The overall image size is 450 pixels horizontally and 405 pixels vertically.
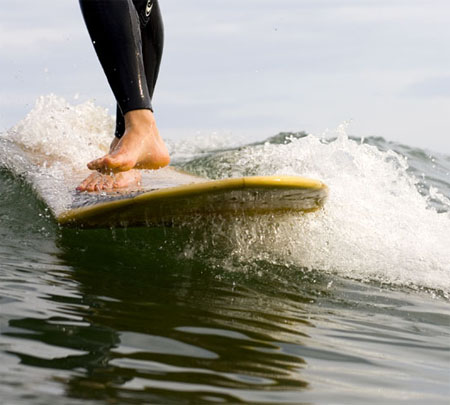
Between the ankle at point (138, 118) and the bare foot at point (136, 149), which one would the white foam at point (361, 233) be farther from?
the ankle at point (138, 118)

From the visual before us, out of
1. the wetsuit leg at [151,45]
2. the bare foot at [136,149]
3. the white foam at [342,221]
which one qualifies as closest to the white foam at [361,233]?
the white foam at [342,221]

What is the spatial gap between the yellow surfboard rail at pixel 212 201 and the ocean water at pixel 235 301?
99 mm

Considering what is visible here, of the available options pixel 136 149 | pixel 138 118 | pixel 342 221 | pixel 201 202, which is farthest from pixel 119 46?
pixel 342 221

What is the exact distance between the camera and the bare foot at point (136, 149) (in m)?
2.70

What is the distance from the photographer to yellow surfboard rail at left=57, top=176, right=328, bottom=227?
2525 mm

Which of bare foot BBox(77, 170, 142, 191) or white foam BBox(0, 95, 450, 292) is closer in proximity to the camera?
white foam BBox(0, 95, 450, 292)

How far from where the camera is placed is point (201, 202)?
2641 mm

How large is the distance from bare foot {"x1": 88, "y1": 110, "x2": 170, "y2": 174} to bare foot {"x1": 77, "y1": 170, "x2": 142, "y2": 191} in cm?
51

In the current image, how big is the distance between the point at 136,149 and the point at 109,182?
0.66 metres

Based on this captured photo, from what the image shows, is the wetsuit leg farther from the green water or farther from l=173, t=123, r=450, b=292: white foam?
l=173, t=123, r=450, b=292: white foam

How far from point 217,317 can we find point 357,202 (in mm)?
1693

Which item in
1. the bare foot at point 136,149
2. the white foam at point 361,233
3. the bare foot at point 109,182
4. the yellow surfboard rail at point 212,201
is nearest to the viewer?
the yellow surfboard rail at point 212,201

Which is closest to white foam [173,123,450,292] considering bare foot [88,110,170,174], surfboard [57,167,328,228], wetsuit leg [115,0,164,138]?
surfboard [57,167,328,228]

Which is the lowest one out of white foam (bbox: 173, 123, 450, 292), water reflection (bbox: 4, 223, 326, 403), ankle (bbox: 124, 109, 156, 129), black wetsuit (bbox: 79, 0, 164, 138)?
water reflection (bbox: 4, 223, 326, 403)
